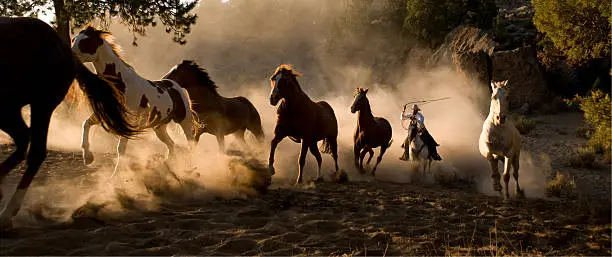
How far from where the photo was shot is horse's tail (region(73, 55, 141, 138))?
526 centimetres

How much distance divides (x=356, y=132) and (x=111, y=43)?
6837 millimetres

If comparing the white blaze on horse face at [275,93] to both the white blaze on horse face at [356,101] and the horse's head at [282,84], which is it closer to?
the horse's head at [282,84]

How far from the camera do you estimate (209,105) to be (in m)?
10.0

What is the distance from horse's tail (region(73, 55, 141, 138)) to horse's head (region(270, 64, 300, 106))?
3663 millimetres

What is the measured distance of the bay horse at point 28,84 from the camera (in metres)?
4.28

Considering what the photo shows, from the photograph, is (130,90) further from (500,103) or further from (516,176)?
(516,176)

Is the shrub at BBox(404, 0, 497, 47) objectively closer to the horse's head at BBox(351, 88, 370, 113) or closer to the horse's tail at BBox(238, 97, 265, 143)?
the horse's head at BBox(351, 88, 370, 113)

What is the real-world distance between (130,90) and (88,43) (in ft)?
2.81

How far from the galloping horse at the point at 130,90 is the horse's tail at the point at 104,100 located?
2.29ft

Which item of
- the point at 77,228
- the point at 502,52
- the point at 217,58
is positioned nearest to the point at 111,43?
the point at 77,228

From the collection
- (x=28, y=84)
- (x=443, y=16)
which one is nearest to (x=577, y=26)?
(x=28, y=84)

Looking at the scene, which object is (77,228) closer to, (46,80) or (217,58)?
(46,80)

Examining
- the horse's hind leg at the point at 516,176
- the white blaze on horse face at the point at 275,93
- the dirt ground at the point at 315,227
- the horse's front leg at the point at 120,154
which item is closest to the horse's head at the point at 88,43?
the horse's front leg at the point at 120,154

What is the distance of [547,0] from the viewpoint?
1202cm
